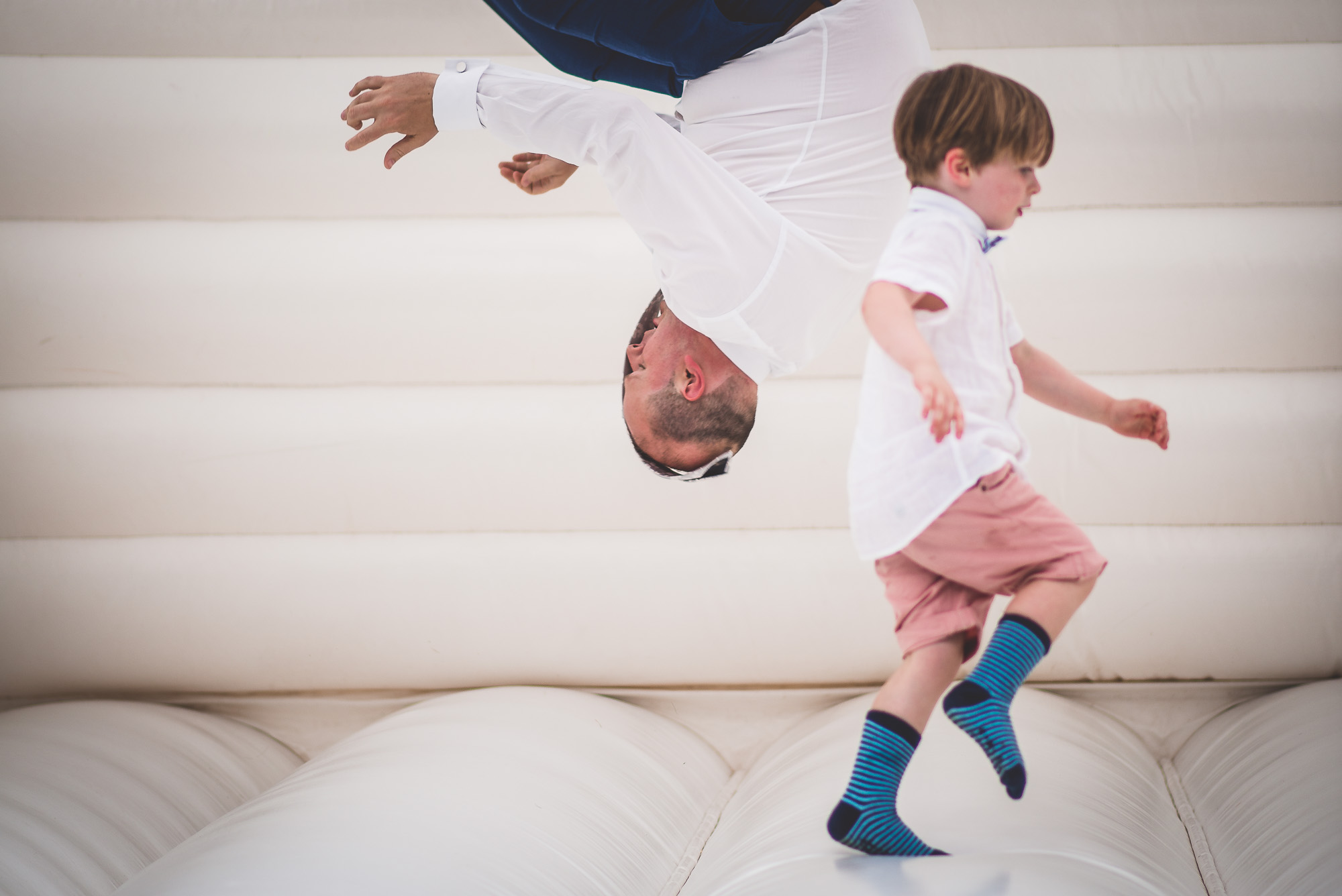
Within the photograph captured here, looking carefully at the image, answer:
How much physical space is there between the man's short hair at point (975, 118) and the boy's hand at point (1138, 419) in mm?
213

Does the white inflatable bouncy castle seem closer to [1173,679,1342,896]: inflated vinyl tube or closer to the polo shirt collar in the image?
[1173,679,1342,896]: inflated vinyl tube

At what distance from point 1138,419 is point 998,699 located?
27 centimetres

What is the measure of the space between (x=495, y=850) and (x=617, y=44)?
79 cm

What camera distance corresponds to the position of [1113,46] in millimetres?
1307

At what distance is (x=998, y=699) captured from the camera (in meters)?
0.67

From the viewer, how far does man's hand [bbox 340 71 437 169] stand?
0.85 m

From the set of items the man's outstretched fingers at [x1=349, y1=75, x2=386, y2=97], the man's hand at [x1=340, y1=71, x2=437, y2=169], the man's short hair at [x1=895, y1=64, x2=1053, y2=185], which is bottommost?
the man's short hair at [x1=895, y1=64, x2=1053, y2=185]

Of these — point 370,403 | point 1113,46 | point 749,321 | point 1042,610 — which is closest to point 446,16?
point 370,403

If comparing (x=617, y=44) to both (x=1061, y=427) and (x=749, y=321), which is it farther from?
(x=1061, y=427)

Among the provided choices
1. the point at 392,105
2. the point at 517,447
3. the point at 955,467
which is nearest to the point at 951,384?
the point at 955,467

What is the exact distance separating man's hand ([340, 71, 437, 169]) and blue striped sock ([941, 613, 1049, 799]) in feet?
2.08

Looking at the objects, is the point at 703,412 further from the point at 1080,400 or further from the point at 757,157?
the point at 1080,400

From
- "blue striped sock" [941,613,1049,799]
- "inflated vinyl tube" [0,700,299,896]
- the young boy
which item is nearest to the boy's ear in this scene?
the young boy

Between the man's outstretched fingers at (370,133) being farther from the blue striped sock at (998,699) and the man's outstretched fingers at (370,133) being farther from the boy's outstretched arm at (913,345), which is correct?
the blue striped sock at (998,699)
